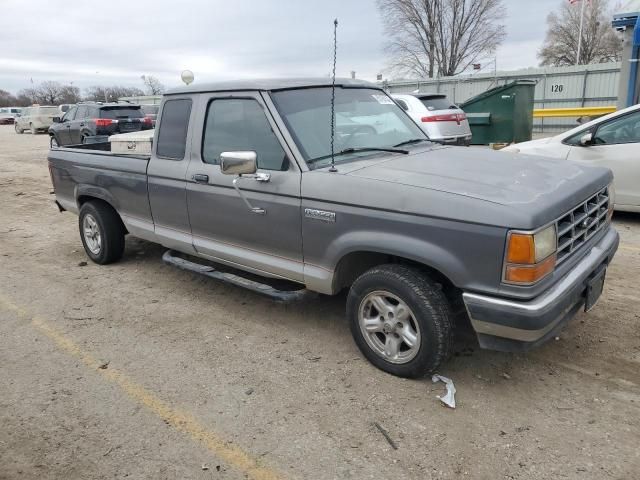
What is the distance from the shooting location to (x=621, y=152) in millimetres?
6664

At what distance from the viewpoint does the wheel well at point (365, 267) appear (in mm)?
3334

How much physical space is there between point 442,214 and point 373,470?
4.56 ft

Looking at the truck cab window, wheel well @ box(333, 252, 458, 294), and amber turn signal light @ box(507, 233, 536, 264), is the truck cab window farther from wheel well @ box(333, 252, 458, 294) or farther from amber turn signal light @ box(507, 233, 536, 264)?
amber turn signal light @ box(507, 233, 536, 264)

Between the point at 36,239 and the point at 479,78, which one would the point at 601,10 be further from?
the point at 36,239

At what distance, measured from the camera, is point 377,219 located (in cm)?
323

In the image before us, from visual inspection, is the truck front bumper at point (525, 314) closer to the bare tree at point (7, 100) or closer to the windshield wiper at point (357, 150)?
the windshield wiper at point (357, 150)

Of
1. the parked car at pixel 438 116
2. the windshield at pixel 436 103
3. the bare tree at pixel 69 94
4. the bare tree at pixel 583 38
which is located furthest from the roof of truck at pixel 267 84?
the bare tree at pixel 69 94

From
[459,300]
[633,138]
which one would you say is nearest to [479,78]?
[633,138]

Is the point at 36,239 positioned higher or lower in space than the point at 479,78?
lower

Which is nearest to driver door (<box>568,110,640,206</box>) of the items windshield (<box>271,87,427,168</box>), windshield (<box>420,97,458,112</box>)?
windshield (<box>271,87,427,168</box>)

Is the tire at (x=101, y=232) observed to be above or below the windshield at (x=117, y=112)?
below

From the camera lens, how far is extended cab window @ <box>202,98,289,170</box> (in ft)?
12.6

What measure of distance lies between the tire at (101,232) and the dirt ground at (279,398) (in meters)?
0.99

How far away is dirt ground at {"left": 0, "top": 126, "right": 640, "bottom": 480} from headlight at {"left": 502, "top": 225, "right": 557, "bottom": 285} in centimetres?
85
